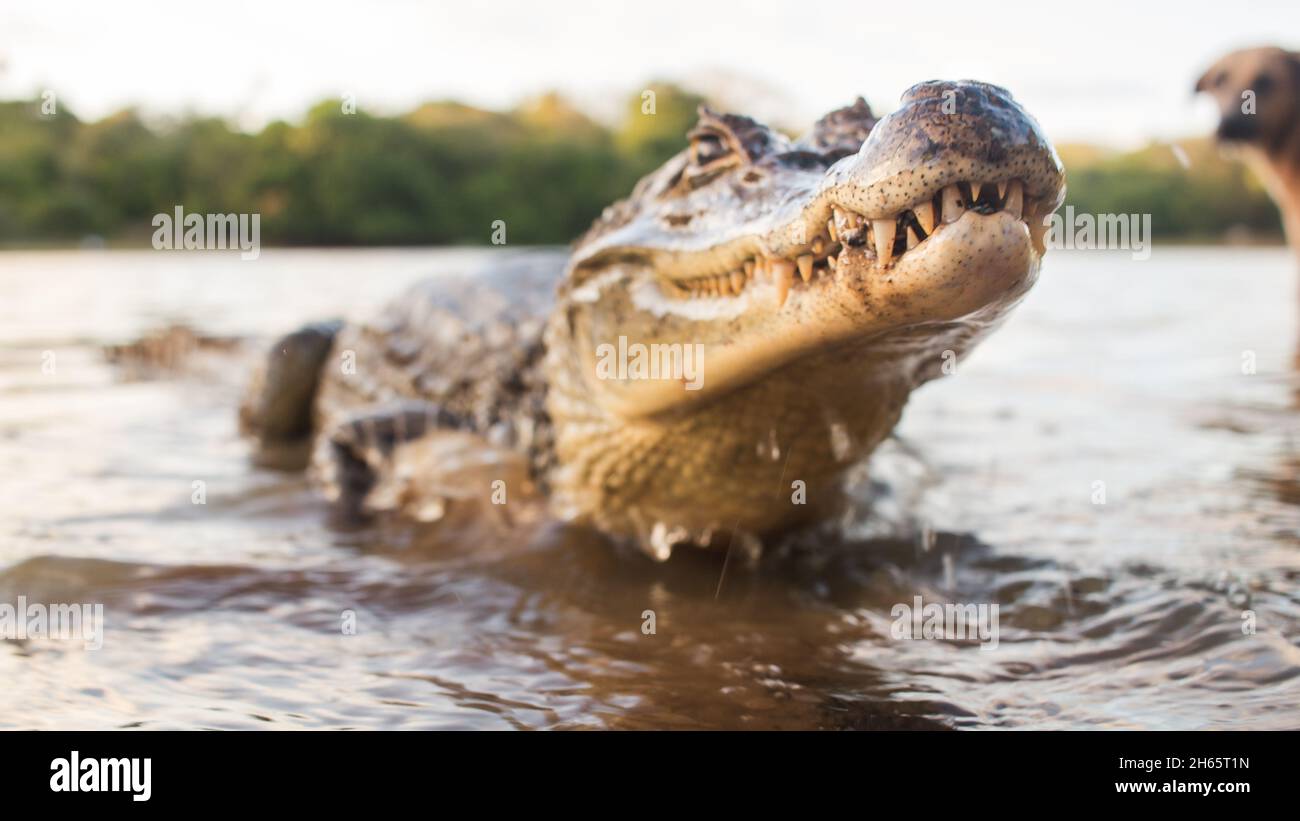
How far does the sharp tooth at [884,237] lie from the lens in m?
2.09

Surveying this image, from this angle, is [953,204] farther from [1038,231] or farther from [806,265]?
[806,265]

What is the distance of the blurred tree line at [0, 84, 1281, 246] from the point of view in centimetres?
3944

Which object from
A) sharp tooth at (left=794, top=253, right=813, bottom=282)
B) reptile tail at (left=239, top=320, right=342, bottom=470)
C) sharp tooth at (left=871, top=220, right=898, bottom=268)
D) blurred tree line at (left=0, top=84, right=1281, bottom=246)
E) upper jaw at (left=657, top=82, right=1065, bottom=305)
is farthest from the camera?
blurred tree line at (left=0, top=84, right=1281, bottom=246)

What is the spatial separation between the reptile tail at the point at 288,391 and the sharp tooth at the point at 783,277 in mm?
3634

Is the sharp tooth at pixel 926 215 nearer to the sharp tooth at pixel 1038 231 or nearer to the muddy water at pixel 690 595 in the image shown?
the sharp tooth at pixel 1038 231

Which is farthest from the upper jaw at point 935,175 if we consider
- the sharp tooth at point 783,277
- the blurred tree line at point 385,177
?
the blurred tree line at point 385,177

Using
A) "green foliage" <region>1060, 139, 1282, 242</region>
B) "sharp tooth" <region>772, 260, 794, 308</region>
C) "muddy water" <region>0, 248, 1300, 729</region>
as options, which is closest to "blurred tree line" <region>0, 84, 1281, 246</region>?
"green foliage" <region>1060, 139, 1282, 242</region>

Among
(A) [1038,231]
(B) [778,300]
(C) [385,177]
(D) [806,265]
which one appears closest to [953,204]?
(A) [1038,231]

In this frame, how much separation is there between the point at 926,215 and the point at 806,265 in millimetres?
377

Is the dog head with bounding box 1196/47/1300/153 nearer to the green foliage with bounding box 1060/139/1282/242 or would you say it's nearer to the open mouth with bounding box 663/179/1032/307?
the open mouth with bounding box 663/179/1032/307

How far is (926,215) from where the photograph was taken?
2.03m

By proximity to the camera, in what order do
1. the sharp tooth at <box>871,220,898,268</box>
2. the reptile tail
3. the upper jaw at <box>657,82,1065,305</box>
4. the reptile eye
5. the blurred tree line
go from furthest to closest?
the blurred tree line, the reptile tail, the reptile eye, the sharp tooth at <box>871,220,898,268</box>, the upper jaw at <box>657,82,1065,305</box>

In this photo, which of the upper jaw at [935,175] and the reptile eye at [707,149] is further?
the reptile eye at [707,149]

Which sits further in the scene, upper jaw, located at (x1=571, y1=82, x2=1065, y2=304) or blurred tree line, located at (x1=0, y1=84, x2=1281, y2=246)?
blurred tree line, located at (x1=0, y1=84, x2=1281, y2=246)
